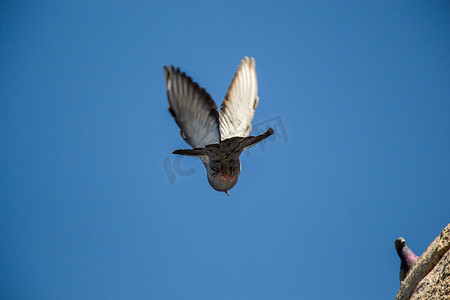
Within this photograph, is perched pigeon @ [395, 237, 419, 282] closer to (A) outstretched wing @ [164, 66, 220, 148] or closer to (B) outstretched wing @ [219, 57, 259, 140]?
(B) outstretched wing @ [219, 57, 259, 140]

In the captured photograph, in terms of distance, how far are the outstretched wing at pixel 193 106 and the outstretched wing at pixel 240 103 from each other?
0.31m

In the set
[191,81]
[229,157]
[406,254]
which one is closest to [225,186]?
[229,157]

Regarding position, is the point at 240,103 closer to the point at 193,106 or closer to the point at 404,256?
the point at 193,106

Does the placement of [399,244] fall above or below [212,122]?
below

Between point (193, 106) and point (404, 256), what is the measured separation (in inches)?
209

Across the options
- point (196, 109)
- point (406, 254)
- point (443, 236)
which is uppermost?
point (196, 109)

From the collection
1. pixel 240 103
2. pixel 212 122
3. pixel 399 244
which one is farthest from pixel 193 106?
pixel 399 244

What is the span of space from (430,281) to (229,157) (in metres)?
4.62

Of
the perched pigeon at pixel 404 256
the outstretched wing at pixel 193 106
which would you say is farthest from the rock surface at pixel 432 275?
the outstretched wing at pixel 193 106

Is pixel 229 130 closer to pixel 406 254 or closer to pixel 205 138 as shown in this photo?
pixel 205 138

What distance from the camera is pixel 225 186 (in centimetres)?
970

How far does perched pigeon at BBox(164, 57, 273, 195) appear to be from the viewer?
910cm

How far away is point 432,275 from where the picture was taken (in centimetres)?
573

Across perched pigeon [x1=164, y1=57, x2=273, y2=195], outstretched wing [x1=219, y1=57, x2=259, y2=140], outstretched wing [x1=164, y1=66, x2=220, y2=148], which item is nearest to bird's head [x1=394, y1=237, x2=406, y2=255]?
perched pigeon [x1=164, y1=57, x2=273, y2=195]
